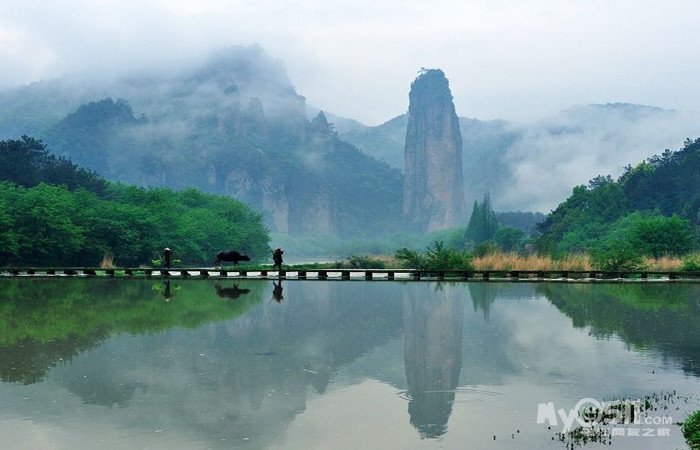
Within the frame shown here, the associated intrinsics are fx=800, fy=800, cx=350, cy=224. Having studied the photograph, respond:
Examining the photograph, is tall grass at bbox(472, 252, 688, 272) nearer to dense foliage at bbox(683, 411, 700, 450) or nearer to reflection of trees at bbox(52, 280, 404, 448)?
reflection of trees at bbox(52, 280, 404, 448)

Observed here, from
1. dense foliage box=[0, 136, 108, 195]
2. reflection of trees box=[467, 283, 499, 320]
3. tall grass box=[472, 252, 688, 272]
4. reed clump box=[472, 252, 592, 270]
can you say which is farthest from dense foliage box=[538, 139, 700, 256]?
dense foliage box=[0, 136, 108, 195]

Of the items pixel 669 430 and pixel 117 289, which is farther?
pixel 117 289

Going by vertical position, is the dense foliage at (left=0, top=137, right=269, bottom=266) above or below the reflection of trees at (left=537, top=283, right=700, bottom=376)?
above

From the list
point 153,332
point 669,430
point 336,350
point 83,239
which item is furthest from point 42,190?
point 669,430

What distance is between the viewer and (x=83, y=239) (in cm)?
5797

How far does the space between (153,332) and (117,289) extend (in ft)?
46.0

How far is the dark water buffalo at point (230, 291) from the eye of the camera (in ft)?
102

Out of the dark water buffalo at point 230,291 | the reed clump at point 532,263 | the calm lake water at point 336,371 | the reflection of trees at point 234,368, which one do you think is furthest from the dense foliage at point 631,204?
the reflection of trees at point 234,368

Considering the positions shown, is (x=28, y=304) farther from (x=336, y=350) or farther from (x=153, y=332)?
(x=336, y=350)

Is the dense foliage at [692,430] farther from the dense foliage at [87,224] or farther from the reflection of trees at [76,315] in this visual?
the dense foliage at [87,224]

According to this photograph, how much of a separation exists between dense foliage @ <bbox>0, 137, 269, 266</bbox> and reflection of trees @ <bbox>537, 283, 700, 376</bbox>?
35.8 metres

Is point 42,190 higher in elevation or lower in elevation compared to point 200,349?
higher

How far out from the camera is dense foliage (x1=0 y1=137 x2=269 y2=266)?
5594cm

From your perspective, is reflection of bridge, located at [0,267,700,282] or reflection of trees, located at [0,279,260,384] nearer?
reflection of trees, located at [0,279,260,384]
